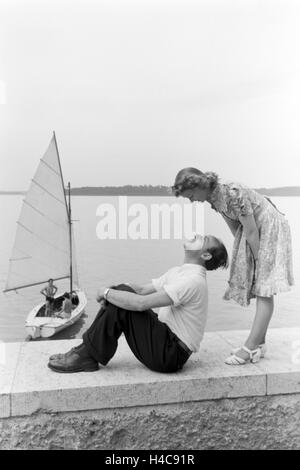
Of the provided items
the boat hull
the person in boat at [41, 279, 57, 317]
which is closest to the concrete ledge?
the boat hull

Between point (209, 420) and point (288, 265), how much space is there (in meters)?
0.96

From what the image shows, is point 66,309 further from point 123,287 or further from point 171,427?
point 123,287

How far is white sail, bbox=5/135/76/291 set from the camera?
1407cm

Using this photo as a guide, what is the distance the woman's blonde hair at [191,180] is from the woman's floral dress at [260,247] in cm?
8

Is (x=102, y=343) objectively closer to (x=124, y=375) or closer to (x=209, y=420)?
(x=124, y=375)

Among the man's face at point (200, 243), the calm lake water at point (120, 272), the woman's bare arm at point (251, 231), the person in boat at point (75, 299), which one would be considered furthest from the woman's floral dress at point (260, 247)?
the person in boat at point (75, 299)

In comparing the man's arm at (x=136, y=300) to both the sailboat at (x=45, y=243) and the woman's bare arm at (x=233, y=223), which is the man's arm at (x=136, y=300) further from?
the sailboat at (x=45, y=243)

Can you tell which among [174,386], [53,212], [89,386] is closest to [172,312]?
[174,386]

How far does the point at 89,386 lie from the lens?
2490 millimetres

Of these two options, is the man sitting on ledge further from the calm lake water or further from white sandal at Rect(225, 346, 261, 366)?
the calm lake water

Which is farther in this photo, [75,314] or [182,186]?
[75,314]

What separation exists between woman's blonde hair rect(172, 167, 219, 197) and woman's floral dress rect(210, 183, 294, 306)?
0.08 meters

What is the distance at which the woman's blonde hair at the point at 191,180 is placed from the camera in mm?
2583

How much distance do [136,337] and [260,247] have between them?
33.8 inches
